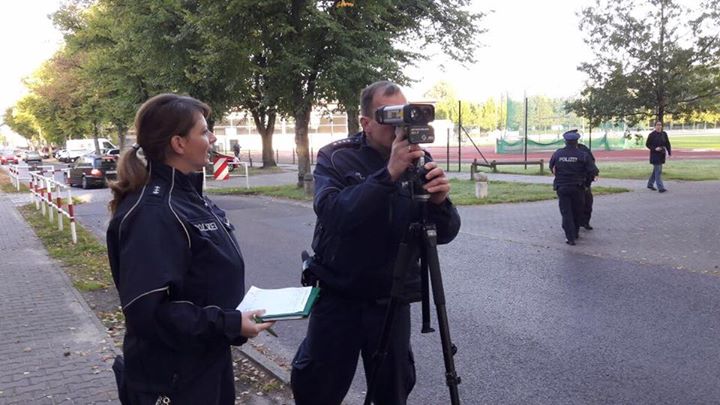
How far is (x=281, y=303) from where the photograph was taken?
2.26m

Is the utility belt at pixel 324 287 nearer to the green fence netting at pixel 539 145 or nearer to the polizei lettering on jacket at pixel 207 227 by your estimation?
the polizei lettering on jacket at pixel 207 227

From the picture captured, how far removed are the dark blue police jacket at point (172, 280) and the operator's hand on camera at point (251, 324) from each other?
0.9 inches

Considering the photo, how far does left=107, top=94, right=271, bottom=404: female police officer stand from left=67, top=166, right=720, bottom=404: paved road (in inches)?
88.2

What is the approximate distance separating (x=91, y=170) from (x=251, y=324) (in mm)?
25604

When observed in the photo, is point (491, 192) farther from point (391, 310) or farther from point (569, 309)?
point (391, 310)

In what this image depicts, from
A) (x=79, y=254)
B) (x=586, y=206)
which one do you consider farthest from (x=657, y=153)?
(x=79, y=254)

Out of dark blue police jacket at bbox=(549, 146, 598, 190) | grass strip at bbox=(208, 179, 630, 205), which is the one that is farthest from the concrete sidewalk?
grass strip at bbox=(208, 179, 630, 205)

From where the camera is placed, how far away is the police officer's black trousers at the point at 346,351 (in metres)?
2.70

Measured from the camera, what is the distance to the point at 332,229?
253cm

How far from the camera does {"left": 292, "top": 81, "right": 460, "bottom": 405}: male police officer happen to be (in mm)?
2533

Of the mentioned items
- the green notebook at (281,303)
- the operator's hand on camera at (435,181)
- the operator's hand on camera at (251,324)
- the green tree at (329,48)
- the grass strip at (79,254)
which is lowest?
the grass strip at (79,254)

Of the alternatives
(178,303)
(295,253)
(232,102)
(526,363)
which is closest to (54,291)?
(295,253)

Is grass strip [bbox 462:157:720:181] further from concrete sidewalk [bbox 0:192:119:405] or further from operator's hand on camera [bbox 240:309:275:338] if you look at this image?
operator's hand on camera [bbox 240:309:275:338]

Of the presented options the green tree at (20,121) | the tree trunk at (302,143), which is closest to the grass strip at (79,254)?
the tree trunk at (302,143)
